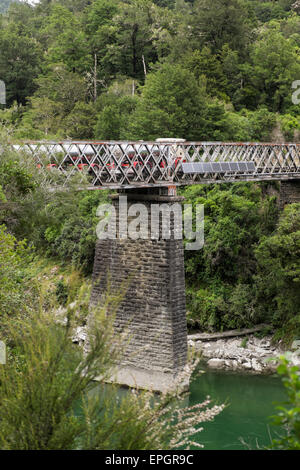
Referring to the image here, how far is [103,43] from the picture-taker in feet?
146

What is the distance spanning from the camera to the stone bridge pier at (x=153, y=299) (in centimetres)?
1788

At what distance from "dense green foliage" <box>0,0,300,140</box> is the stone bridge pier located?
10.4 metres

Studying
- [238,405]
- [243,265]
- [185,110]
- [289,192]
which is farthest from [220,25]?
[238,405]

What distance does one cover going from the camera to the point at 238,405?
56.6 ft

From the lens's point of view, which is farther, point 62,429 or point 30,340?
point 30,340

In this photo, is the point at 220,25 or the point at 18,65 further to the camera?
the point at 18,65

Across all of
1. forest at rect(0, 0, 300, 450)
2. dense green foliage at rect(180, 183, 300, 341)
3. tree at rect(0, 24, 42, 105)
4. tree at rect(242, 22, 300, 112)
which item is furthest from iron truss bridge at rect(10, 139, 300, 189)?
tree at rect(0, 24, 42, 105)

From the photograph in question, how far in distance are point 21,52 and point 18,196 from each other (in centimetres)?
3580

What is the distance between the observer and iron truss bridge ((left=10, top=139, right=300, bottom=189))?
51.1 ft

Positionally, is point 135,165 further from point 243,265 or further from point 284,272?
point 243,265

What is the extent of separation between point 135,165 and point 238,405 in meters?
7.60

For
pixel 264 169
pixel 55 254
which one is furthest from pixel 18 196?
pixel 55 254

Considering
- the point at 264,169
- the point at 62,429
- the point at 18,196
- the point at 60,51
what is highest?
the point at 60,51

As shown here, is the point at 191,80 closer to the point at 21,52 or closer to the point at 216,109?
the point at 216,109
